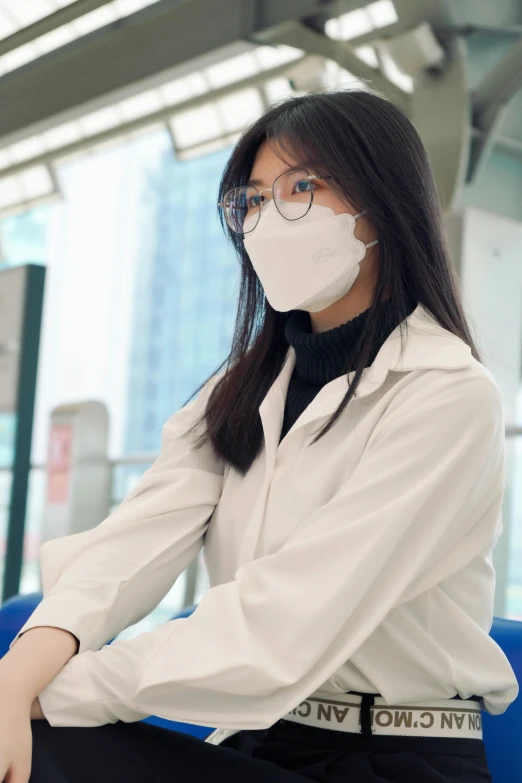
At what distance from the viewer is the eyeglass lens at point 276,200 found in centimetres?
153

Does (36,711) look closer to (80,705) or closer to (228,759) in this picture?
(80,705)

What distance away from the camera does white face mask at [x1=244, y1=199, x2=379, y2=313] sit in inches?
60.6

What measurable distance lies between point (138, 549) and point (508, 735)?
69 centimetres

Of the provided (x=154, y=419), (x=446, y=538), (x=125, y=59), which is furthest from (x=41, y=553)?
(x=154, y=419)

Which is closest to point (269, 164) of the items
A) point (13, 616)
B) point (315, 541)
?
point (315, 541)

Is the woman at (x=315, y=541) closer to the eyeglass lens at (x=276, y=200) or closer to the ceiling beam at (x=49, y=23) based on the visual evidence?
the eyeglass lens at (x=276, y=200)

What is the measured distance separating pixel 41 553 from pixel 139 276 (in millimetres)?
47505

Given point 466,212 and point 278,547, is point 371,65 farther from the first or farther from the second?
point 278,547

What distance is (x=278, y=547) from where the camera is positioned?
1395 mm

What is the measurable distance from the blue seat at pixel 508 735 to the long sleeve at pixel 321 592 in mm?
311

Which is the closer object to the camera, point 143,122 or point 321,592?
point 321,592

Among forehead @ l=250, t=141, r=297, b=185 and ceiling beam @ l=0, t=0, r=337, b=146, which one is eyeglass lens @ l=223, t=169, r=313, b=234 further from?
ceiling beam @ l=0, t=0, r=337, b=146

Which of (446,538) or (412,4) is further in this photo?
(412,4)

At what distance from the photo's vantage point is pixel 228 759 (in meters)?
1.18
